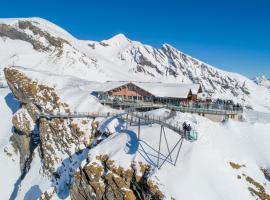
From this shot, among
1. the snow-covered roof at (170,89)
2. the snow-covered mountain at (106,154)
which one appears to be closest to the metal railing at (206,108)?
the snow-covered mountain at (106,154)

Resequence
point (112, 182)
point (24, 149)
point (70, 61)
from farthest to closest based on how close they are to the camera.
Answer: point (70, 61) < point (24, 149) < point (112, 182)

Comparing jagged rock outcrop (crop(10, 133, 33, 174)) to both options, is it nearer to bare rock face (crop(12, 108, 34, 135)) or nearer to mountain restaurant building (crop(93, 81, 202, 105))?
bare rock face (crop(12, 108, 34, 135))

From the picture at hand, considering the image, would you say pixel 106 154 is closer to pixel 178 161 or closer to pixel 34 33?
pixel 178 161

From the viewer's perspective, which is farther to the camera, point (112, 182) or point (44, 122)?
point (44, 122)

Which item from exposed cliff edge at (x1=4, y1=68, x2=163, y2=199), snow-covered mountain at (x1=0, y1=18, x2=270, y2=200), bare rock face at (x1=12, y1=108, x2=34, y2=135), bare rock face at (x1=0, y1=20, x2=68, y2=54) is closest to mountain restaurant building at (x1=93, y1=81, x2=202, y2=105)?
snow-covered mountain at (x1=0, y1=18, x2=270, y2=200)

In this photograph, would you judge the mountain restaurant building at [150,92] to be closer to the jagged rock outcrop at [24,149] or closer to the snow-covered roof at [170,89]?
the snow-covered roof at [170,89]

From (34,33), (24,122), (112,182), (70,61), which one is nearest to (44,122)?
(24,122)

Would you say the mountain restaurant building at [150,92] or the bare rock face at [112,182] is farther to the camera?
the mountain restaurant building at [150,92]

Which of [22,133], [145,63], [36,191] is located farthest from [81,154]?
[145,63]
